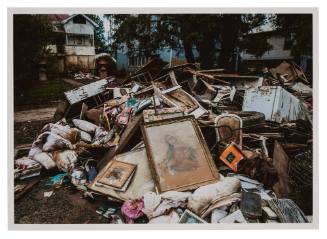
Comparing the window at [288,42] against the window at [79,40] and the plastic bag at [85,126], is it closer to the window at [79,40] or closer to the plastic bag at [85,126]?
the window at [79,40]

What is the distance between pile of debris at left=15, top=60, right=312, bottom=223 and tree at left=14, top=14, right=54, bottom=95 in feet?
2.43

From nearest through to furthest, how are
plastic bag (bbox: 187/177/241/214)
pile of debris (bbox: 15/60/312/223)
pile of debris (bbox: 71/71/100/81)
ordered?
plastic bag (bbox: 187/177/241/214), pile of debris (bbox: 15/60/312/223), pile of debris (bbox: 71/71/100/81)

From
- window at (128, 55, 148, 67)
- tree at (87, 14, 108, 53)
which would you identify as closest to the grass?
tree at (87, 14, 108, 53)

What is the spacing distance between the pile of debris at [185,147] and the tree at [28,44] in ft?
2.43

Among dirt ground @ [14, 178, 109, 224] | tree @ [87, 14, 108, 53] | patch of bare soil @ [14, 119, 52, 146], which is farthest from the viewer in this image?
tree @ [87, 14, 108, 53]

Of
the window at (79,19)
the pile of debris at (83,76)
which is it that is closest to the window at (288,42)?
the window at (79,19)

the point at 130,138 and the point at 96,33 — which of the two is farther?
the point at 96,33

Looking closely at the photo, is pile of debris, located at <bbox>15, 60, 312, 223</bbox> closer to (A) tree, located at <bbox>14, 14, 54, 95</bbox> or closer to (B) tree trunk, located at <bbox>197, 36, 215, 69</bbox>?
(B) tree trunk, located at <bbox>197, 36, 215, 69</bbox>

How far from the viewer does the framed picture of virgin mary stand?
3.99 m

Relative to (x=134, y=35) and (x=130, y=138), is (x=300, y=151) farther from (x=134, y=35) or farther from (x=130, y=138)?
(x=134, y=35)

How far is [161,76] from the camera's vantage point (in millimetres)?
5773
